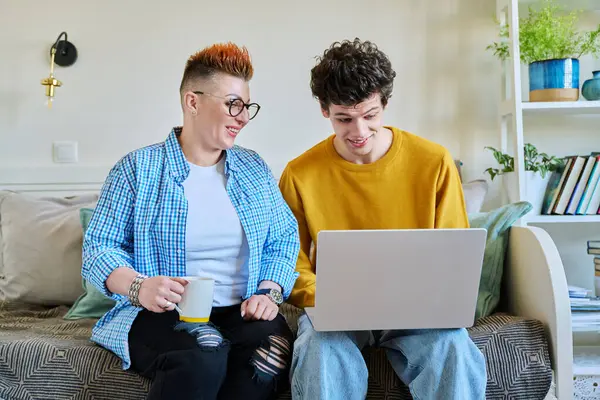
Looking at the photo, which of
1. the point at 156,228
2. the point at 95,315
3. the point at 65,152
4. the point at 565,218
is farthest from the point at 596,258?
the point at 65,152

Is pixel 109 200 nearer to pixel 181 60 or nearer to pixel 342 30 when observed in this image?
pixel 181 60

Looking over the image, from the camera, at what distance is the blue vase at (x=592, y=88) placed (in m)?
2.06

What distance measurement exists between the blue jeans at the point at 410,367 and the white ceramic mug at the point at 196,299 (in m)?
0.22

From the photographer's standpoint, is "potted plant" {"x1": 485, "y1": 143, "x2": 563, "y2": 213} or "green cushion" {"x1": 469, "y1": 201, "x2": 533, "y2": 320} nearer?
"green cushion" {"x1": 469, "y1": 201, "x2": 533, "y2": 320}

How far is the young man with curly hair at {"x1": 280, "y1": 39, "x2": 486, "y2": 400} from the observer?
1.26 m

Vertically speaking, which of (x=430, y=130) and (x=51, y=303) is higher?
(x=430, y=130)

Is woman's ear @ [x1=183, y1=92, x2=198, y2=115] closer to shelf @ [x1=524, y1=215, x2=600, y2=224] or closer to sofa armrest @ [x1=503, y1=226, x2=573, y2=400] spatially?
sofa armrest @ [x1=503, y1=226, x2=573, y2=400]

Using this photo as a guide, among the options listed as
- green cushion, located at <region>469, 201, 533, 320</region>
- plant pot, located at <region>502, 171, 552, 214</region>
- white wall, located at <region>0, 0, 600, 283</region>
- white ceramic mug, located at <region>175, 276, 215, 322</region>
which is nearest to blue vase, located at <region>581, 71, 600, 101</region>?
white wall, located at <region>0, 0, 600, 283</region>

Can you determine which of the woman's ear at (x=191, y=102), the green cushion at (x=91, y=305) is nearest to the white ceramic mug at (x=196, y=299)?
the woman's ear at (x=191, y=102)

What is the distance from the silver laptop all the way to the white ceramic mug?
199 millimetres

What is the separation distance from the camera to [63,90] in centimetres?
225

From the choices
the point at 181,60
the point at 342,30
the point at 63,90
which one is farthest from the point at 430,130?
the point at 63,90

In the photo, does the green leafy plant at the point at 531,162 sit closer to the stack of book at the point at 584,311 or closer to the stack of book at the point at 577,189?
the stack of book at the point at 577,189

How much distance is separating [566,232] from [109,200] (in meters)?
1.60
